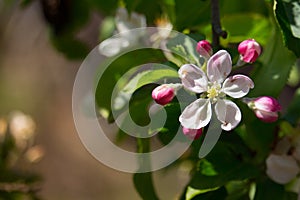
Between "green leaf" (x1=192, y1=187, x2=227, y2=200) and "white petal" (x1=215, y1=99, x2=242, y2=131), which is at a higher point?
"white petal" (x1=215, y1=99, x2=242, y2=131)

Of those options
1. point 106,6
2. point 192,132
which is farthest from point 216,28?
point 106,6

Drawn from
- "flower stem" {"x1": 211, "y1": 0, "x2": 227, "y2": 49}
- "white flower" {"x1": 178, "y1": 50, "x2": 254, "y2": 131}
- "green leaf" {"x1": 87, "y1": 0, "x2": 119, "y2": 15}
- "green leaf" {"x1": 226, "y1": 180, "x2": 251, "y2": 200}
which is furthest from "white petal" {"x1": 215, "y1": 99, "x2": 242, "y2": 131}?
"green leaf" {"x1": 87, "y1": 0, "x2": 119, "y2": 15}

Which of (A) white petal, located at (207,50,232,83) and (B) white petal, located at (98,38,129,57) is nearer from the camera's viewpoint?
(A) white petal, located at (207,50,232,83)

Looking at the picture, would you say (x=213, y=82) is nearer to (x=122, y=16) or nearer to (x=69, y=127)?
(x=122, y=16)

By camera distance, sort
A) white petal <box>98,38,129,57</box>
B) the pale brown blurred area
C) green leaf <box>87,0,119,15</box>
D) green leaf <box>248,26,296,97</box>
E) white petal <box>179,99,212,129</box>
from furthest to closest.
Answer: the pale brown blurred area → green leaf <box>87,0,119,15</box> → white petal <box>98,38,129,57</box> → green leaf <box>248,26,296,97</box> → white petal <box>179,99,212,129</box>

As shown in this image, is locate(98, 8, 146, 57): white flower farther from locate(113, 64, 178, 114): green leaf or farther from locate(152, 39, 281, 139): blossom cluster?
locate(152, 39, 281, 139): blossom cluster

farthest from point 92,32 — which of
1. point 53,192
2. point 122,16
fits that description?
point 122,16
